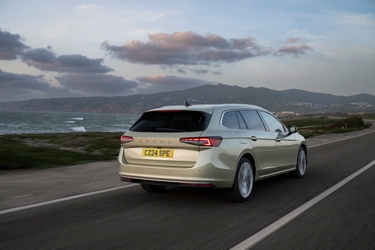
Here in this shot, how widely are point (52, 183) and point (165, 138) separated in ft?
10.5

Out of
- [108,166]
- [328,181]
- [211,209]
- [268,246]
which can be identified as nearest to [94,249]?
[268,246]

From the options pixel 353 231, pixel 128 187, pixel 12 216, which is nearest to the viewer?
pixel 353 231

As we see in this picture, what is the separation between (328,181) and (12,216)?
585 centimetres

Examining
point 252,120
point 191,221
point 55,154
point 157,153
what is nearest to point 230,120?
point 252,120

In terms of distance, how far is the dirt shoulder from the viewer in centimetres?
Result: 634

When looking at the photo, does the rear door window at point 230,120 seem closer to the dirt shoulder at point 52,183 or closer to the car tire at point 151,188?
the car tire at point 151,188

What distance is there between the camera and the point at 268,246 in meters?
3.88

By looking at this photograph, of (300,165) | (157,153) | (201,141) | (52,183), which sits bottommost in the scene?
(52,183)

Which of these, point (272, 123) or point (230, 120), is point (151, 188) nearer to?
point (230, 120)

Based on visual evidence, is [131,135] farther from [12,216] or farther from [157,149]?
[12,216]

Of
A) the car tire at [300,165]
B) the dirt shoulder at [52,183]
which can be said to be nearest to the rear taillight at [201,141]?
the dirt shoulder at [52,183]

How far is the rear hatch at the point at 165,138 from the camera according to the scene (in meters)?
5.56

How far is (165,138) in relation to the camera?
567 cm

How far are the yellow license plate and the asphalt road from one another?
0.73m
